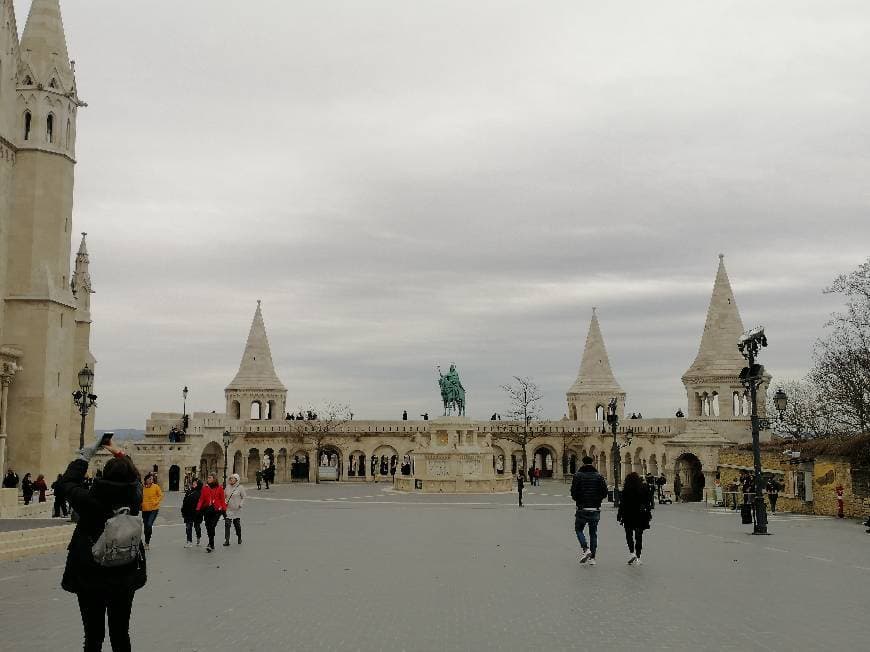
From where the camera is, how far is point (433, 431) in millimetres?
44281

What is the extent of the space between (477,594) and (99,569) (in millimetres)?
5527

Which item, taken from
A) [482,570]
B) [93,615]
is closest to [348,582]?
[482,570]

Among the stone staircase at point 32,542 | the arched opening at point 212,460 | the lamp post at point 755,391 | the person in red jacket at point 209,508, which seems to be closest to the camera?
the stone staircase at point 32,542

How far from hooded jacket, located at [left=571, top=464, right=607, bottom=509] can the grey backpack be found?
26.3 ft

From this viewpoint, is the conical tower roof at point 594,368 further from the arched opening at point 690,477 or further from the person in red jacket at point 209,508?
the person in red jacket at point 209,508

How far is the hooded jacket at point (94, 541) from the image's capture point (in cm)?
548

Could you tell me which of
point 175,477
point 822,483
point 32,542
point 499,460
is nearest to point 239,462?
point 175,477

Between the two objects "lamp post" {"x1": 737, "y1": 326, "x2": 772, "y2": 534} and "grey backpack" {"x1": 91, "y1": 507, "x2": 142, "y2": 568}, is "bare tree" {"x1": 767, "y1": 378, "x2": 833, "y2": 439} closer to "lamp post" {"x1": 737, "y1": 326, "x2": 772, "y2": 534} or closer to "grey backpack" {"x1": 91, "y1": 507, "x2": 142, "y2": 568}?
"lamp post" {"x1": 737, "y1": 326, "x2": 772, "y2": 534}

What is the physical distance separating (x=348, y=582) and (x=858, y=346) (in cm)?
3364

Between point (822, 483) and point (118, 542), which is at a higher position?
point (118, 542)

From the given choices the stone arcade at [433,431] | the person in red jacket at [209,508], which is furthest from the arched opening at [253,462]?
the person in red jacket at [209,508]

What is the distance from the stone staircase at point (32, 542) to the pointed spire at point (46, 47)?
2295 cm

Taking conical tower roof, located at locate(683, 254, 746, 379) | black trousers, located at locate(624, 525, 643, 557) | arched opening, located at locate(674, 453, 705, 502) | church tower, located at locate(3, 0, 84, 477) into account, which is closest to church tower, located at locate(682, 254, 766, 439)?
conical tower roof, located at locate(683, 254, 746, 379)

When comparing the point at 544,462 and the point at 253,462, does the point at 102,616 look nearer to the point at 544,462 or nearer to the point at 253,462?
the point at 253,462
